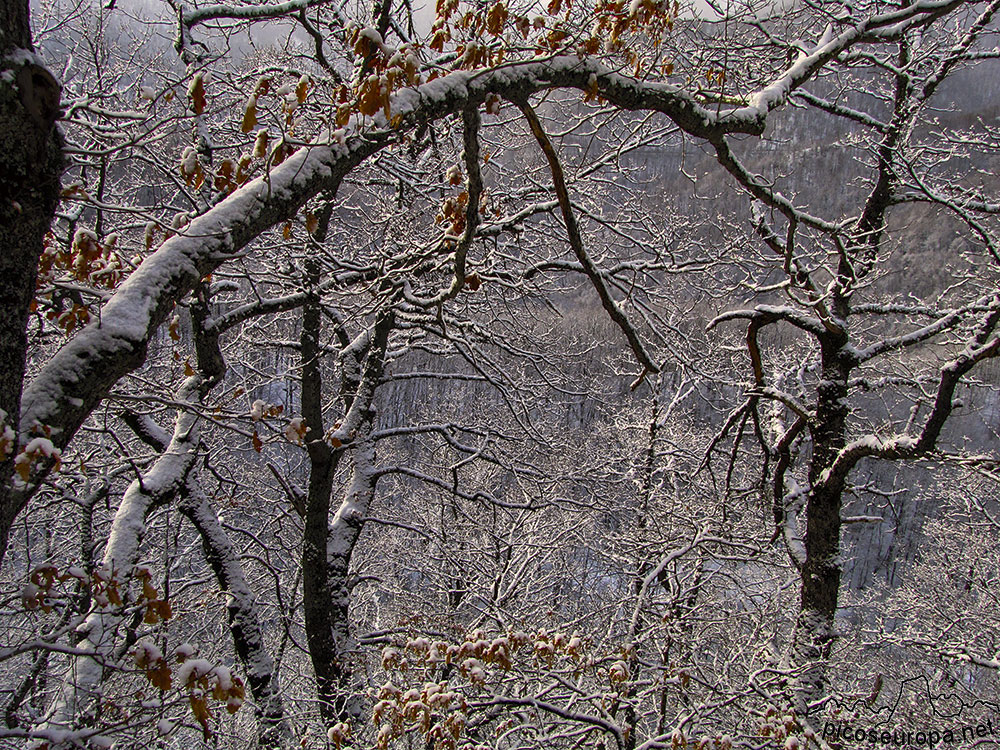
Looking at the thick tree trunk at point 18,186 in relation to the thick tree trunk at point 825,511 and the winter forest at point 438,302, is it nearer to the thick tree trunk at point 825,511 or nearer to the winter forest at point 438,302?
the winter forest at point 438,302

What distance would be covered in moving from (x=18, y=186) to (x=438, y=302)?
195 centimetres

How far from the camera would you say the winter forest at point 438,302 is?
2094 mm

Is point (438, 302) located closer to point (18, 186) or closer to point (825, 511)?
point (18, 186)

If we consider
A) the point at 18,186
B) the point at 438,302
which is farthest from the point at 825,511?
the point at 18,186

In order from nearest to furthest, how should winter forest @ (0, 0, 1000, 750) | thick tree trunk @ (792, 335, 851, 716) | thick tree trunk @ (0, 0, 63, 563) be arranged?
thick tree trunk @ (0, 0, 63, 563)
winter forest @ (0, 0, 1000, 750)
thick tree trunk @ (792, 335, 851, 716)

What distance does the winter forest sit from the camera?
6.87 ft

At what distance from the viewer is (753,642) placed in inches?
299

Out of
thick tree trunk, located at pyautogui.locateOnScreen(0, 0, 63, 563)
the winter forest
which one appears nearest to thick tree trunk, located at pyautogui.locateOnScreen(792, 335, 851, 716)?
the winter forest

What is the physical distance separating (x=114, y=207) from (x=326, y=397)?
1267 cm

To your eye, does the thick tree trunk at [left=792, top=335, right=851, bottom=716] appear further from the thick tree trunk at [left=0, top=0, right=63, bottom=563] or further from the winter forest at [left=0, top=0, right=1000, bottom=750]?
the thick tree trunk at [left=0, top=0, right=63, bottom=563]

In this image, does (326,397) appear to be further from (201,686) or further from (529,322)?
(201,686)

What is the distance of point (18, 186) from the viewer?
1.58m

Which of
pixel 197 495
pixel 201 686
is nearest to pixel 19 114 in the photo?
pixel 201 686

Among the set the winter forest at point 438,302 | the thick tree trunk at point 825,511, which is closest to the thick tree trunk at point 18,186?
the winter forest at point 438,302
